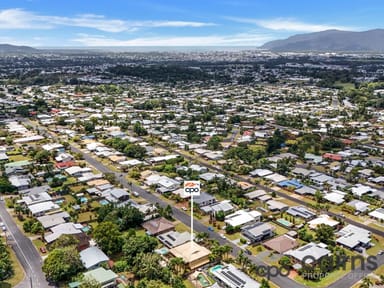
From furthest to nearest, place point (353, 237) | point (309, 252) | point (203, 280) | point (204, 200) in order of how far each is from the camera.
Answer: point (204, 200), point (353, 237), point (309, 252), point (203, 280)

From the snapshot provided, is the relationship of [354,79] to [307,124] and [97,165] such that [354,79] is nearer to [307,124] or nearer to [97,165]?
[307,124]

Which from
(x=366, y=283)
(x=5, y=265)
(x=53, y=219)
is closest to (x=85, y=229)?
(x=53, y=219)

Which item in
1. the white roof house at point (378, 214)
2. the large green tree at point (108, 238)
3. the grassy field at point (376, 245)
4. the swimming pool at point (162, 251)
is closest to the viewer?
the large green tree at point (108, 238)

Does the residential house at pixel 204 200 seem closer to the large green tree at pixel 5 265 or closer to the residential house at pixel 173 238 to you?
the residential house at pixel 173 238

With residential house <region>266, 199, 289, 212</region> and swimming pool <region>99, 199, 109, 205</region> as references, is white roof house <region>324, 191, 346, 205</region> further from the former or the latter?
swimming pool <region>99, 199, 109, 205</region>

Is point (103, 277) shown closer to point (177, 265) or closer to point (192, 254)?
point (177, 265)

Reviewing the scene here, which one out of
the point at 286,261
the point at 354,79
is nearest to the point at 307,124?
the point at 286,261

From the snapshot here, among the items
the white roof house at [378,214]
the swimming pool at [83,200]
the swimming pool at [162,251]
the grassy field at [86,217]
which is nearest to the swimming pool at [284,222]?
the white roof house at [378,214]
